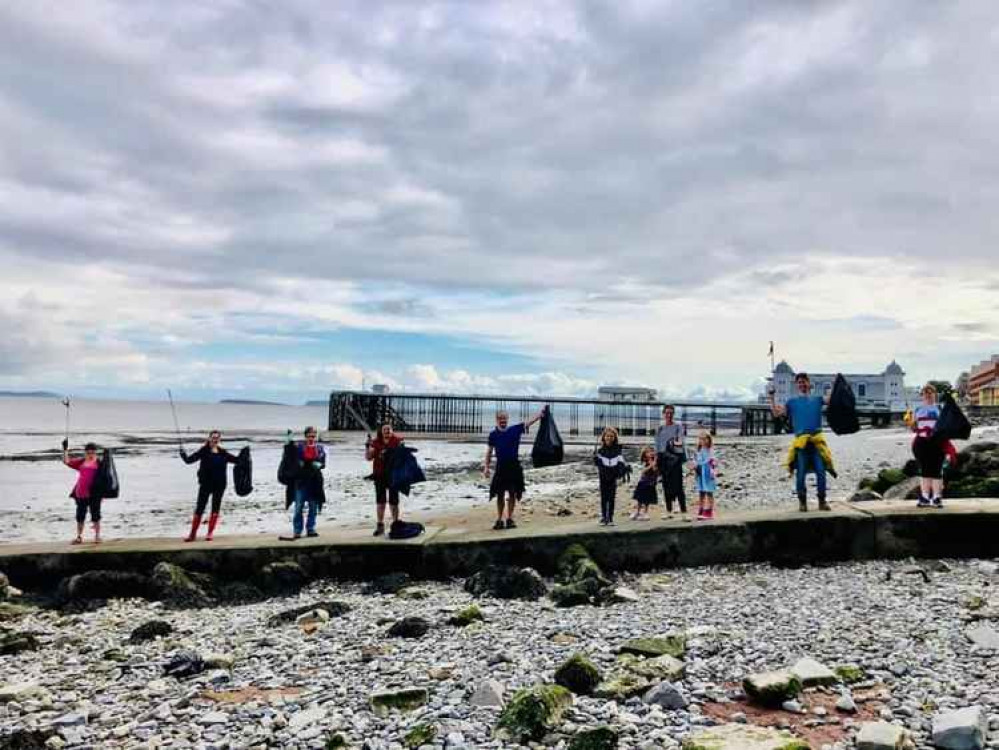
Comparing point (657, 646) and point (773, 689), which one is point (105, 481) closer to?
point (657, 646)

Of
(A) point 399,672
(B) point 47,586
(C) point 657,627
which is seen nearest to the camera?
(A) point 399,672

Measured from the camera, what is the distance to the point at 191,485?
29922mm

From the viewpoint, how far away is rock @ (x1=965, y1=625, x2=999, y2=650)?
636cm

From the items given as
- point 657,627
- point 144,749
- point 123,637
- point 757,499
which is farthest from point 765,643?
point 757,499

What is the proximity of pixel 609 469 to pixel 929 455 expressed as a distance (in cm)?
451

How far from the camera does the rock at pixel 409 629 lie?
7680mm

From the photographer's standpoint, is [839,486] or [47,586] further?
[839,486]

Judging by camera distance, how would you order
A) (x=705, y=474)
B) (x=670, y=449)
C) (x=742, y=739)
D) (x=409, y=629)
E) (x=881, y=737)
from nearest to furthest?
(x=881, y=737) < (x=742, y=739) < (x=409, y=629) < (x=705, y=474) < (x=670, y=449)

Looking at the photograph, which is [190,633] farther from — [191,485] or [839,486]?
[191,485]

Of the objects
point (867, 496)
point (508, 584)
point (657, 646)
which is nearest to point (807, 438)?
point (867, 496)

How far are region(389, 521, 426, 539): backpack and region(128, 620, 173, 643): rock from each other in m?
3.43

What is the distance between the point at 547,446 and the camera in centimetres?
1220

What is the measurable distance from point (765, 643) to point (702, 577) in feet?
10.1

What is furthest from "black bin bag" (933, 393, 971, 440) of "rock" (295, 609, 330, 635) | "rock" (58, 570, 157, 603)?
"rock" (58, 570, 157, 603)
